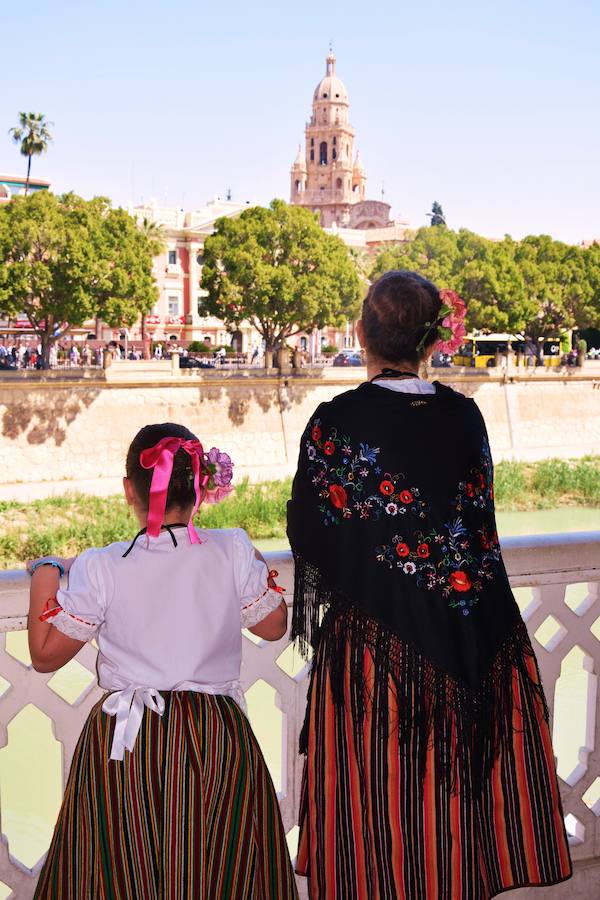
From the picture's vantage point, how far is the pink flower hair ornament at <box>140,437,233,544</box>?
1.65 metres

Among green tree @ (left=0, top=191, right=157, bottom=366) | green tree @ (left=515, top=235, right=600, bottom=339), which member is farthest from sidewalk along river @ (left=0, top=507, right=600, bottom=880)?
green tree @ (left=515, top=235, right=600, bottom=339)

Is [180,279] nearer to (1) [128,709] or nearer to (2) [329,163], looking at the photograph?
(1) [128,709]

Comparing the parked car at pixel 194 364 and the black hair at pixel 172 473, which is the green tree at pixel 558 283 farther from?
the black hair at pixel 172 473

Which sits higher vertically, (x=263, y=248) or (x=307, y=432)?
(x=263, y=248)

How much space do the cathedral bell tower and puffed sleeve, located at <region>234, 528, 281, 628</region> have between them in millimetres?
72023

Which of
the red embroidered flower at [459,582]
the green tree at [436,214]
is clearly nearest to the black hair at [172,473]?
the red embroidered flower at [459,582]

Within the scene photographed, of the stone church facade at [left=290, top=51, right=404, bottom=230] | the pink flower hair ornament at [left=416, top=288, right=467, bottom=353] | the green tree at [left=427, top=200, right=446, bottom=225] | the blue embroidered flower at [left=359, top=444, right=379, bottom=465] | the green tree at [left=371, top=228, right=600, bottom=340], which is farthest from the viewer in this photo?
the stone church facade at [left=290, top=51, right=404, bottom=230]

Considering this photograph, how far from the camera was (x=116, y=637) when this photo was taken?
65.9 inches

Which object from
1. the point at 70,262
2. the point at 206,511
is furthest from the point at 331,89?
the point at 206,511

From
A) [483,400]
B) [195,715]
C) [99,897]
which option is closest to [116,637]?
[195,715]

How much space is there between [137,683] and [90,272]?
69.5 ft

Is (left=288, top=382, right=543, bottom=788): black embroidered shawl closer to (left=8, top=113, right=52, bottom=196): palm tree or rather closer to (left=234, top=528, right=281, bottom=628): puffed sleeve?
(left=234, top=528, right=281, bottom=628): puffed sleeve

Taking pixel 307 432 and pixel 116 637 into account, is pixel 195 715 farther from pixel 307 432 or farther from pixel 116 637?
pixel 307 432

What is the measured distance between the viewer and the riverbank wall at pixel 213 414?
72.0 feet
